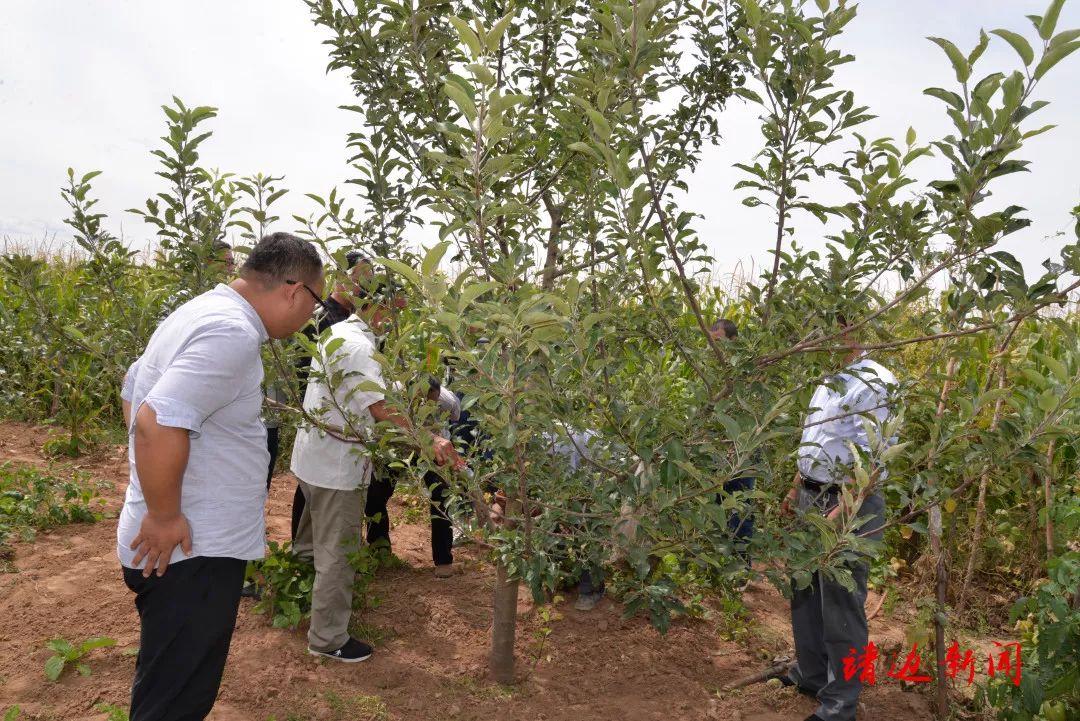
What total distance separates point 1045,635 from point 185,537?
3.12 metres

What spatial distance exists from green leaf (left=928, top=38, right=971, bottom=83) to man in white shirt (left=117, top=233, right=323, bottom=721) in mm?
1908

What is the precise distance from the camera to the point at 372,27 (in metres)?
2.77

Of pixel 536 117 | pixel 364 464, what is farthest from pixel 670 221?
pixel 364 464

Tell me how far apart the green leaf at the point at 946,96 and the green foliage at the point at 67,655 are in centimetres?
397

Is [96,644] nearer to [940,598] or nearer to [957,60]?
[940,598]

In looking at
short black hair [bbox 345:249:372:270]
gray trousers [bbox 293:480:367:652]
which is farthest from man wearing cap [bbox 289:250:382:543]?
gray trousers [bbox 293:480:367:652]

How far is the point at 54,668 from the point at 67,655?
85 millimetres

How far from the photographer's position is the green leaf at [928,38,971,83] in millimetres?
1951

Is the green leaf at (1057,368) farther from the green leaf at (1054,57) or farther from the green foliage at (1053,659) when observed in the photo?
the green foliage at (1053,659)

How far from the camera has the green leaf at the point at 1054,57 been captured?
1851mm

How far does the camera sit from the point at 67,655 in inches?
135

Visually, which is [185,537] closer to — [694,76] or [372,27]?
[372,27]

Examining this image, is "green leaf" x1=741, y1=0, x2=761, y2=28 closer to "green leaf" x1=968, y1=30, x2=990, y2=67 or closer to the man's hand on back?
"green leaf" x1=968, y1=30, x2=990, y2=67

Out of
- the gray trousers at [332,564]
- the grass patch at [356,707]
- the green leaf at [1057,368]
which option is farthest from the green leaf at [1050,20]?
the grass patch at [356,707]
